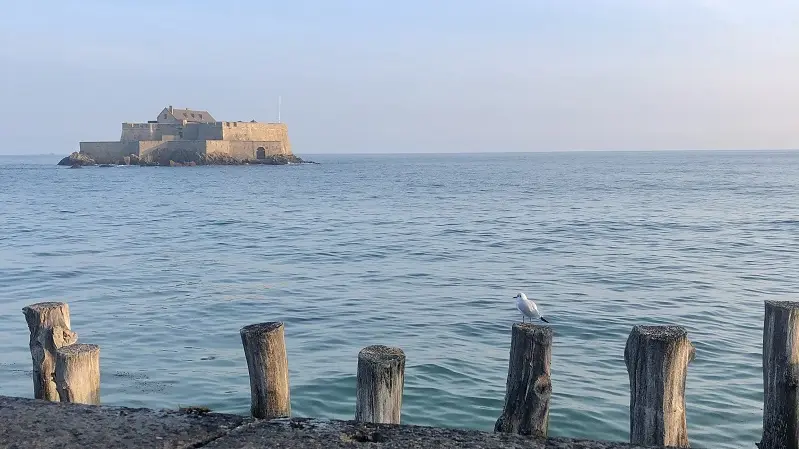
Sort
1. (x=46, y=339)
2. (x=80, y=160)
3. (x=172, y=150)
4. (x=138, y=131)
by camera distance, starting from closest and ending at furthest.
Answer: (x=46, y=339)
(x=138, y=131)
(x=172, y=150)
(x=80, y=160)

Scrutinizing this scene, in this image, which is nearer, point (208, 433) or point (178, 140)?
point (208, 433)

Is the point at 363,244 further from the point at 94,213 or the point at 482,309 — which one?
the point at 94,213

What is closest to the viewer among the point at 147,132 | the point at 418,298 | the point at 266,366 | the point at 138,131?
the point at 266,366

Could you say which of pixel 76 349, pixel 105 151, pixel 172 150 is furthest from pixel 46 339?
pixel 105 151

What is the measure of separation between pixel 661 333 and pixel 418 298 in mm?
8997

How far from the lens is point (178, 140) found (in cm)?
9706

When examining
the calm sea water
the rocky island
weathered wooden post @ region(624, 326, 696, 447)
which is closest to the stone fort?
the rocky island

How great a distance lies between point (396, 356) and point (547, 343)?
81 centimetres

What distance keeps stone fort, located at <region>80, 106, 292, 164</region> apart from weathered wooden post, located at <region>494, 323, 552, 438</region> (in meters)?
94.0

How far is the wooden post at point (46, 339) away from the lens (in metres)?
5.08

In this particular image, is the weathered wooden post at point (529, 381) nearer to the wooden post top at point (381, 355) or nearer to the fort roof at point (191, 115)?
the wooden post top at point (381, 355)

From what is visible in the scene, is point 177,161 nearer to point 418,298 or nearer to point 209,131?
point 209,131

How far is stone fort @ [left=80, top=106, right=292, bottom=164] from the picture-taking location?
95688 millimetres

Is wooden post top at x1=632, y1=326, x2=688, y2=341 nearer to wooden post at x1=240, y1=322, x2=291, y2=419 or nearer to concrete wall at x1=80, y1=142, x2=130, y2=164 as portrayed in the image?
wooden post at x1=240, y1=322, x2=291, y2=419
